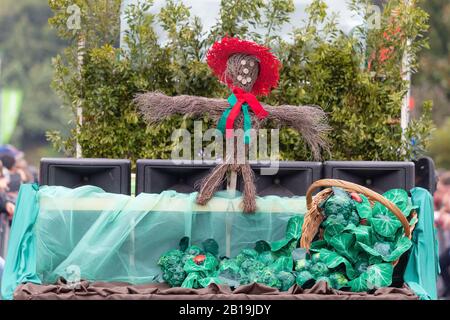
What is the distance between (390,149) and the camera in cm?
532

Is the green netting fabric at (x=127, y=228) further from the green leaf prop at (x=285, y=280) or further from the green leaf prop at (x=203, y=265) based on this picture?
the green leaf prop at (x=285, y=280)

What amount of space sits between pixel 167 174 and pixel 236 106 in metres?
0.71

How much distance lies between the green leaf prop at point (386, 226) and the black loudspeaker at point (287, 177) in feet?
2.30

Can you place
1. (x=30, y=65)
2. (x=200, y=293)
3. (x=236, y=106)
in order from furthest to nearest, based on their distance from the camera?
1. (x=30, y=65)
2. (x=236, y=106)
3. (x=200, y=293)

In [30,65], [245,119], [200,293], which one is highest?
[30,65]

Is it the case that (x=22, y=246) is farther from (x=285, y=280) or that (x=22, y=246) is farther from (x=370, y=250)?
(x=370, y=250)

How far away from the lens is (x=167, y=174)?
4379mm

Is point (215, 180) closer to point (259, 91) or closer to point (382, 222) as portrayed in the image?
point (259, 91)

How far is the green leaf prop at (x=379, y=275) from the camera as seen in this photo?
3471 mm

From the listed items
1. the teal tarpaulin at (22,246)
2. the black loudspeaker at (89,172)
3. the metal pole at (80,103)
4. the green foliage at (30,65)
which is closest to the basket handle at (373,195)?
the black loudspeaker at (89,172)

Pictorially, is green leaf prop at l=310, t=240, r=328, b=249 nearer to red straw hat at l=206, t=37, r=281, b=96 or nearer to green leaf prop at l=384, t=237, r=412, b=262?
green leaf prop at l=384, t=237, r=412, b=262

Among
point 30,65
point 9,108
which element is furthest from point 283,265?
point 30,65

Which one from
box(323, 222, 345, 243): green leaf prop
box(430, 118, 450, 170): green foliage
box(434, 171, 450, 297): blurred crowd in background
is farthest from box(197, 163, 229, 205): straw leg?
box(430, 118, 450, 170): green foliage

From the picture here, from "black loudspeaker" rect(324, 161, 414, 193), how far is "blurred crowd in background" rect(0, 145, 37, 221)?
2459 millimetres
